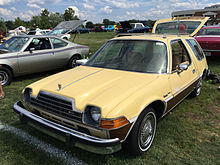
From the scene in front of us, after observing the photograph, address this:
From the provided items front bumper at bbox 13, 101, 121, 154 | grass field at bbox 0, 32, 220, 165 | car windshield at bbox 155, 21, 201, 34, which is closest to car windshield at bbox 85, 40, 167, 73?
grass field at bbox 0, 32, 220, 165

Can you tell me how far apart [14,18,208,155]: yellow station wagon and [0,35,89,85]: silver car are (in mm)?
3337

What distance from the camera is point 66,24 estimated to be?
8.73 meters

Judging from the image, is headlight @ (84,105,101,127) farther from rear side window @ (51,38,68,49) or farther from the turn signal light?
rear side window @ (51,38,68,49)

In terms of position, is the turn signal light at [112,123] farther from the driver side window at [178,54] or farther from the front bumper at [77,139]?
the driver side window at [178,54]

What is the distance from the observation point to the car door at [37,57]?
20.4 feet

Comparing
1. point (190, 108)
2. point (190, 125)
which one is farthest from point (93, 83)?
→ point (190, 108)

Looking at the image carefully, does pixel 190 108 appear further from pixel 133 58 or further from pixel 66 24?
pixel 66 24

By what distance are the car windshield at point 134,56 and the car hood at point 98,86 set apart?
19 centimetres

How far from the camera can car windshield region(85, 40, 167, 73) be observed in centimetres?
321

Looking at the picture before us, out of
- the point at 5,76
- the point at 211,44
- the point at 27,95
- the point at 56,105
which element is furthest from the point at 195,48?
the point at 5,76

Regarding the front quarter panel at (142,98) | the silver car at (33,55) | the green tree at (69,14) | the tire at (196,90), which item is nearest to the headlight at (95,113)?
the front quarter panel at (142,98)

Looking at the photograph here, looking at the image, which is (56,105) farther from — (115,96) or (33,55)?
(33,55)

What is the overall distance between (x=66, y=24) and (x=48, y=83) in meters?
6.41

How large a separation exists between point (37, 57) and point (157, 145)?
510 cm
